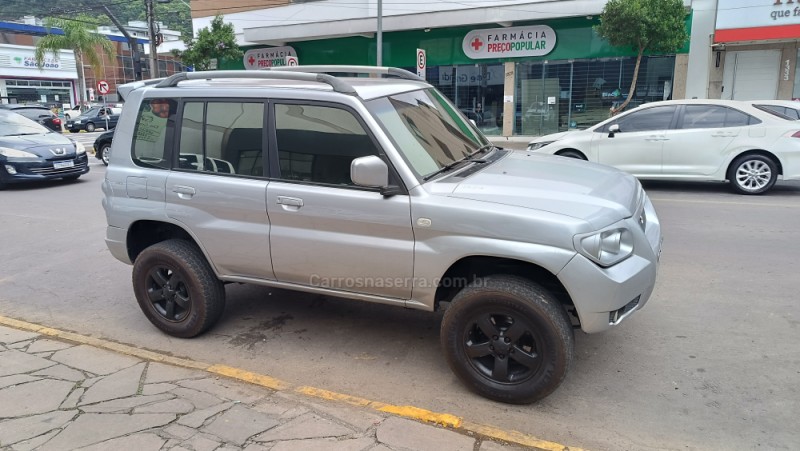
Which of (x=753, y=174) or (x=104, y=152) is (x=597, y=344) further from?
(x=104, y=152)

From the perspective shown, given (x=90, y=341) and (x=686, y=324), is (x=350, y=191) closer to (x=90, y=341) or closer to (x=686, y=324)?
(x=90, y=341)

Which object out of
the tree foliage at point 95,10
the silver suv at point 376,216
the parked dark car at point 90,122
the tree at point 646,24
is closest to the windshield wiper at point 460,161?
the silver suv at point 376,216

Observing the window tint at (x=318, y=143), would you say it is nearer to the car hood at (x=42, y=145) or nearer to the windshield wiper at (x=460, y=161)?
the windshield wiper at (x=460, y=161)

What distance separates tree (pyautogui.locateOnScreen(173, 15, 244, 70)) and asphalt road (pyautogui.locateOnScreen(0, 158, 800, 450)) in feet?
64.5

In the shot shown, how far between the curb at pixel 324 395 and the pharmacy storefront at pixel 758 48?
57.3ft

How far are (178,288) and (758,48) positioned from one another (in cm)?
1933

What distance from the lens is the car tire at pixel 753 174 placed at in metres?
9.50

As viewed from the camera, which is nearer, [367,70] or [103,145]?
[367,70]

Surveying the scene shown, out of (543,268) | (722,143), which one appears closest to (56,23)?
(722,143)

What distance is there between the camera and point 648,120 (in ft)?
33.4

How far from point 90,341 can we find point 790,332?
5.34 meters

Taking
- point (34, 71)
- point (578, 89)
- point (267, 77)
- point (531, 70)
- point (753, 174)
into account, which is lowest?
point (753, 174)

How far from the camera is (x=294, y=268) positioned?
4.04 metres

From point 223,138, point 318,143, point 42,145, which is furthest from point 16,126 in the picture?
point 318,143
